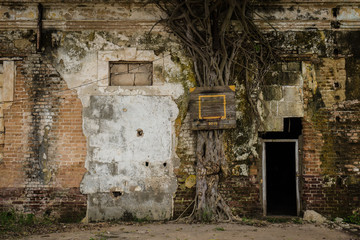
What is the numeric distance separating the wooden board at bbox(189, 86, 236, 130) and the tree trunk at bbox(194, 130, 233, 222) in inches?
7.8

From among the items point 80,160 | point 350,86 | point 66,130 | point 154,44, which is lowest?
point 80,160

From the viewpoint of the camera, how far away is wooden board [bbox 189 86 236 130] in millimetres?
7574

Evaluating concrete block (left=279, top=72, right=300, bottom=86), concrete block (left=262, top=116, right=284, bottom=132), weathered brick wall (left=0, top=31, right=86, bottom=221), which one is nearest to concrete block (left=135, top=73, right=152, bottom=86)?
weathered brick wall (left=0, top=31, right=86, bottom=221)

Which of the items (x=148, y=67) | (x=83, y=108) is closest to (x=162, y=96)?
(x=148, y=67)

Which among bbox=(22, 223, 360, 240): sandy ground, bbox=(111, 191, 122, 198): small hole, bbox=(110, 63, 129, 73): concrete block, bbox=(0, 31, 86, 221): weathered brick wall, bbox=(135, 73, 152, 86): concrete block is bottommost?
bbox=(22, 223, 360, 240): sandy ground

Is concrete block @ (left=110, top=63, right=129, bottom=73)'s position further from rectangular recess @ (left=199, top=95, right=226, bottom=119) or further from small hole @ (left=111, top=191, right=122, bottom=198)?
small hole @ (left=111, top=191, right=122, bottom=198)

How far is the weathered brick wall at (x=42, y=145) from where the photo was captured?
300 inches

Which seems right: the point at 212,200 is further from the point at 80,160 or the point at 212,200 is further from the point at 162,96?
the point at 80,160

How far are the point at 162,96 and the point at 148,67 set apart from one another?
2.49 ft

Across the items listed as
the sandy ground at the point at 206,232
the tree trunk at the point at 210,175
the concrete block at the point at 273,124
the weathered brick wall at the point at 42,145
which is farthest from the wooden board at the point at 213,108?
the weathered brick wall at the point at 42,145

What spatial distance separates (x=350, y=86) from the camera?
7.82 m

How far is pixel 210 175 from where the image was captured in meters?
7.52

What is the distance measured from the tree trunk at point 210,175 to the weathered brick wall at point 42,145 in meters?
2.52

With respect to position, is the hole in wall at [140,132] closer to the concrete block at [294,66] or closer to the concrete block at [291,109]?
the concrete block at [291,109]
